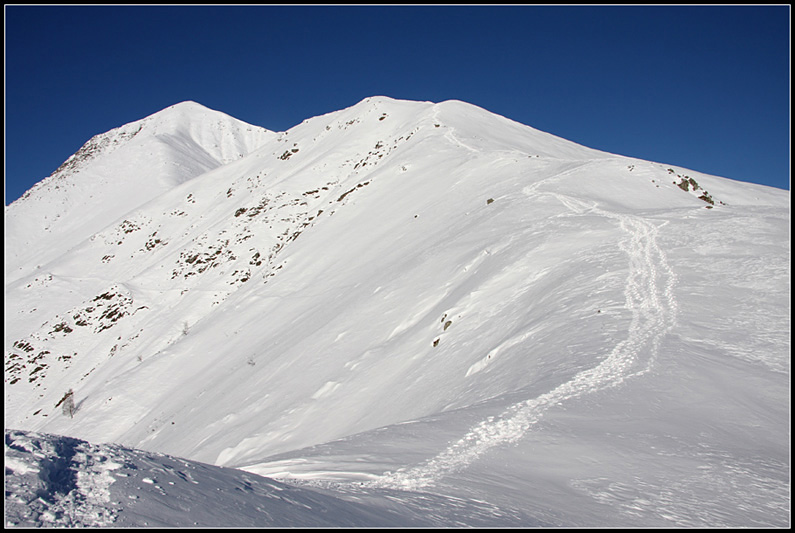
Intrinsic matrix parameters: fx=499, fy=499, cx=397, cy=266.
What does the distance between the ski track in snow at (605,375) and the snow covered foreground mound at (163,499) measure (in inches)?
40.7

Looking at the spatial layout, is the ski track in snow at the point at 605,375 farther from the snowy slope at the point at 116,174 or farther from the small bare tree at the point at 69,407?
the snowy slope at the point at 116,174

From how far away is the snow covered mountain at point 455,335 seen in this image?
19.8 feet

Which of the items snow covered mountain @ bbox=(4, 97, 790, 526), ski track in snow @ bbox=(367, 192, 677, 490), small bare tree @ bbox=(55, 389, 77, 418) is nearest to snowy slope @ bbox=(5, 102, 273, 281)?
snow covered mountain @ bbox=(4, 97, 790, 526)

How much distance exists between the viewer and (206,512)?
349cm

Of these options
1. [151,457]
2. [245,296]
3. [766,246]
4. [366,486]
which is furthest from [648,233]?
[245,296]

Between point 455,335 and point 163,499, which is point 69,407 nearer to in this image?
point 455,335

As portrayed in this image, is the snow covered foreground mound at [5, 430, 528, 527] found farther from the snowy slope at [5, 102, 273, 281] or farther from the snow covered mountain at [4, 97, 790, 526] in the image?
the snowy slope at [5, 102, 273, 281]

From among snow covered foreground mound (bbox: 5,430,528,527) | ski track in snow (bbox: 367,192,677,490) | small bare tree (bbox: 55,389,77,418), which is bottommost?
small bare tree (bbox: 55,389,77,418)

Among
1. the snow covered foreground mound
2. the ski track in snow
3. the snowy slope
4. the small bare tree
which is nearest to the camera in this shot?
the snow covered foreground mound

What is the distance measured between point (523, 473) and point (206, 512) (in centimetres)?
366

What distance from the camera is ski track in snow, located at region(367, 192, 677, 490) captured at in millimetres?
5945

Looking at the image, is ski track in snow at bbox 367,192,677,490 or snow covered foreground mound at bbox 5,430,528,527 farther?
ski track in snow at bbox 367,192,677,490

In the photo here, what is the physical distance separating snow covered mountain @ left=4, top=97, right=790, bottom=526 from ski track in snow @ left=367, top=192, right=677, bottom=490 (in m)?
0.05

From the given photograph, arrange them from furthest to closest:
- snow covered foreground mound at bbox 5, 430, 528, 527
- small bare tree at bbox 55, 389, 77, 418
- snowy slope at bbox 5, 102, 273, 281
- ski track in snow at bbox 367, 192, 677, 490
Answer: snowy slope at bbox 5, 102, 273, 281 < small bare tree at bbox 55, 389, 77, 418 < ski track in snow at bbox 367, 192, 677, 490 < snow covered foreground mound at bbox 5, 430, 528, 527
